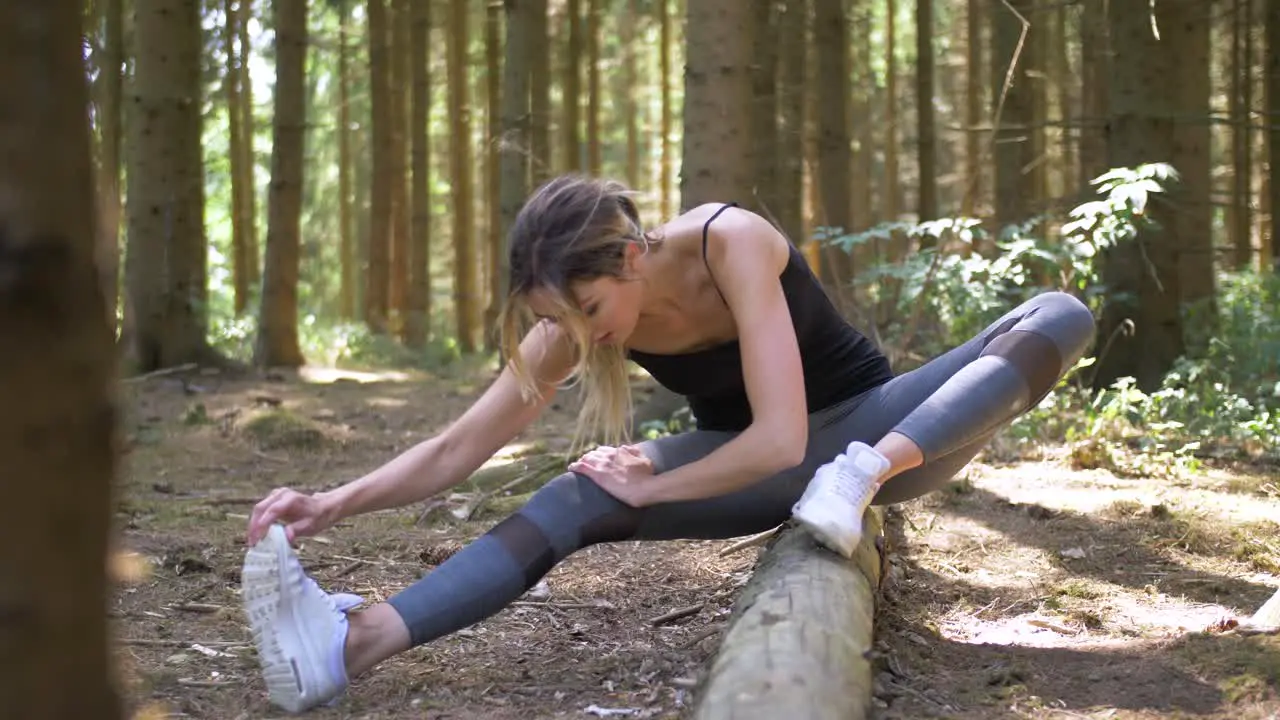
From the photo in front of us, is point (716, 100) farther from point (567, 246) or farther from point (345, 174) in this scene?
point (345, 174)

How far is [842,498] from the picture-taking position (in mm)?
2670

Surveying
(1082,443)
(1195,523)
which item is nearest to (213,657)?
(1195,523)

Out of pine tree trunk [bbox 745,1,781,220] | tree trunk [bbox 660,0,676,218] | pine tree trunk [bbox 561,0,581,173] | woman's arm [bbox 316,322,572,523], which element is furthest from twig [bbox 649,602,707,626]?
tree trunk [bbox 660,0,676,218]

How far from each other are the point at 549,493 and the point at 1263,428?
13.3ft

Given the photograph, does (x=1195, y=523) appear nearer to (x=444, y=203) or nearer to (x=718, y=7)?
(x=718, y=7)

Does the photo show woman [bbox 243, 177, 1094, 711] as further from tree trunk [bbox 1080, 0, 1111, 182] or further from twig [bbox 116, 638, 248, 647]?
tree trunk [bbox 1080, 0, 1111, 182]

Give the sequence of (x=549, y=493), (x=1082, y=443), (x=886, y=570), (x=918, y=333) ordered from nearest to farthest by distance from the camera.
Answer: (x=549, y=493), (x=886, y=570), (x=1082, y=443), (x=918, y=333)

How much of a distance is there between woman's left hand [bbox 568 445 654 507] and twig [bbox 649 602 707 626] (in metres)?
0.54

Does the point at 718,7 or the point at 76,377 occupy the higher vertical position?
the point at 718,7

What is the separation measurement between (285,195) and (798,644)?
31.7ft

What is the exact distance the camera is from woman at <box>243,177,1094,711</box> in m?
2.59

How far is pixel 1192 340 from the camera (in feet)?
24.9

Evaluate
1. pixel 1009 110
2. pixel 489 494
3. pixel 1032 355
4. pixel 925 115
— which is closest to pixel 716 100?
pixel 489 494

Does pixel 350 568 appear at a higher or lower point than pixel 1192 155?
lower
